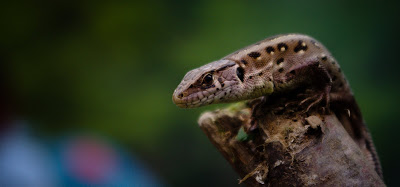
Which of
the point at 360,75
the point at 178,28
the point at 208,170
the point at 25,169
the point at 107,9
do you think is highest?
the point at 107,9

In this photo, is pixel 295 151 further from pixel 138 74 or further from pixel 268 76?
pixel 138 74

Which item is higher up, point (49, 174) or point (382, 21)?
point (382, 21)

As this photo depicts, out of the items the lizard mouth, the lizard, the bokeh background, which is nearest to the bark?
the lizard

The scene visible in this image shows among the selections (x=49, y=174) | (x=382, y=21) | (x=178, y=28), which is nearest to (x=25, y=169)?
(x=49, y=174)

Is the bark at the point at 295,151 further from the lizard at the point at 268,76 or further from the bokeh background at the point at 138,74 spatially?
the bokeh background at the point at 138,74

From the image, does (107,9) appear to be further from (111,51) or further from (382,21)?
(382,21)

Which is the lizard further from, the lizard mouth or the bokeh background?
the bokeh background

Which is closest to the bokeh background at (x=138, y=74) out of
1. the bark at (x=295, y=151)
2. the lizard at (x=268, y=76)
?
the lizard at (x=268, y=76)
